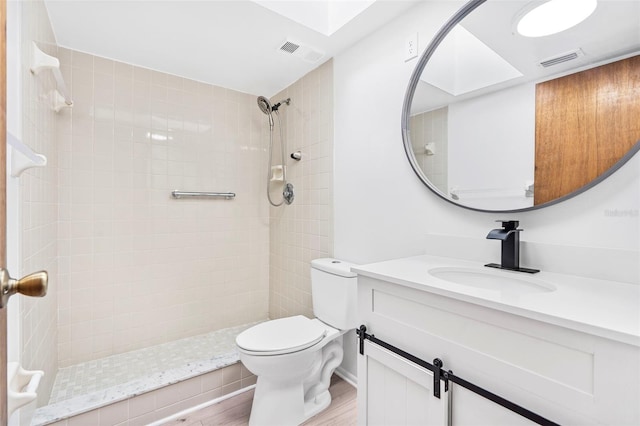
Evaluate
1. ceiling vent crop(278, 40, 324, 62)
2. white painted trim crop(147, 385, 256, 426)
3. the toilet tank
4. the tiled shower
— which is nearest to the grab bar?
the tiled shower

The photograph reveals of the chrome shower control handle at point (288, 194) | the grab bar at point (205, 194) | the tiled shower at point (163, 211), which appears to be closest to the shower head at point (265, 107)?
the tiled shower at point (163, 211)

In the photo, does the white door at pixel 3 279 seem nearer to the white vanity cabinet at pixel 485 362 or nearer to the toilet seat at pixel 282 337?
the white vanity cabinet at pixel 485 362

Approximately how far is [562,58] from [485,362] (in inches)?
39.6

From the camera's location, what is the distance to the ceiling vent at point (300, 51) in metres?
1.84

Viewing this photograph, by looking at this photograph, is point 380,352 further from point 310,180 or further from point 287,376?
point 310,180

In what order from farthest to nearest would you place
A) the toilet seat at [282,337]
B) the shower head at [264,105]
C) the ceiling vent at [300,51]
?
the shower head at [264,105] → the ceiling vent at [300,51] → the toilet seat at [282,337]

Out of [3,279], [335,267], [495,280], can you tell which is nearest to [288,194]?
[335,267]

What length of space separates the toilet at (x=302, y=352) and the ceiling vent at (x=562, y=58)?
1.20m

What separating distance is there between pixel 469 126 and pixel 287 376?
1411 millimetres

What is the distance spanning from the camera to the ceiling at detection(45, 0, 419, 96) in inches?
60.7

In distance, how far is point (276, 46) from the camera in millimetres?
1874

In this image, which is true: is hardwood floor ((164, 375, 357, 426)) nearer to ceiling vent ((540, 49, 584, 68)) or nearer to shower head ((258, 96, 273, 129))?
ceiling vent ((540, 49, 584, 68))

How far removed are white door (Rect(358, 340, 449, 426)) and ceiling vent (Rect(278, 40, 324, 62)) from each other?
1.70 m

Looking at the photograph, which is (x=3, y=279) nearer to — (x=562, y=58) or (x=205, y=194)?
(x=562, y=58)
